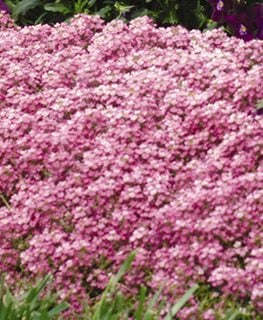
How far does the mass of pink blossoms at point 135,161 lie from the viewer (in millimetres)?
4930

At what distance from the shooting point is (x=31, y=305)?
14.9 ft

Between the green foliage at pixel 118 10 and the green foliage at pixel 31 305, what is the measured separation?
3.32 m

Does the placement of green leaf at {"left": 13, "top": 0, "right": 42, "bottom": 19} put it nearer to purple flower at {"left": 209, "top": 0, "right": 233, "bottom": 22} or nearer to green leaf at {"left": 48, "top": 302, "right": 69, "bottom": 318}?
purple flower at {"left": 209, "top": 0, "right": 233, "bottom": 22}

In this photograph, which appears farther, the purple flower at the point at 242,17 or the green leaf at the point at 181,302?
the purple flower at the point at 242,17

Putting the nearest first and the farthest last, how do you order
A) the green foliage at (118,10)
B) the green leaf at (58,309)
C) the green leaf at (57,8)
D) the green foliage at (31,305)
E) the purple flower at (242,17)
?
the green foliage at (31,305), the green leaf at (58,309), the purple flower at (242,17), the green foliage at (118,10), the green leaf at (57,8)

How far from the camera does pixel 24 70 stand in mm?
6637

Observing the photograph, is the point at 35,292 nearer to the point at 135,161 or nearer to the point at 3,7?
the point at 135,161

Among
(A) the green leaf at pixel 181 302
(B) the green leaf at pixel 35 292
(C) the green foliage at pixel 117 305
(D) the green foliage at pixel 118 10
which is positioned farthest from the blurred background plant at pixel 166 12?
(B) the green leaf at pixel 35 292

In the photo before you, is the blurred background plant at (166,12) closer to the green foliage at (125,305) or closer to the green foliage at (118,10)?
the green foliage at (118,10)

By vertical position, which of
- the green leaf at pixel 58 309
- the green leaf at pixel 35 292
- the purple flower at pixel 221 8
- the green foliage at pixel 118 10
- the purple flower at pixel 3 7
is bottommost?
the green foliage at pixel 118 10

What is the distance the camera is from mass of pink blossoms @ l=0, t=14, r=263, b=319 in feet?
16.2

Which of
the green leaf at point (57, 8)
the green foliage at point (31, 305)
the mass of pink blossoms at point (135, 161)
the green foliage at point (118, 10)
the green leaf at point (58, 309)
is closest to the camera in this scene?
the green foliage at point (31, 305)

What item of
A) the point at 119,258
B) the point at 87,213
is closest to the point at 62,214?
the point at 87,213

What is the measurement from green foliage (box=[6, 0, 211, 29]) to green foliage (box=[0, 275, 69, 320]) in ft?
10.9
